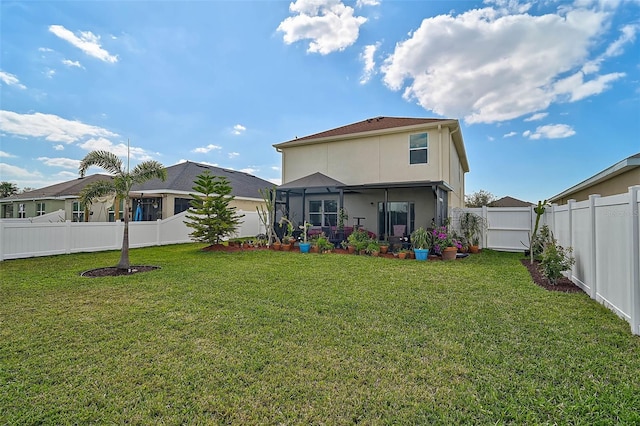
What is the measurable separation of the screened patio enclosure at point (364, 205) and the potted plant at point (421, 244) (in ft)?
7.58

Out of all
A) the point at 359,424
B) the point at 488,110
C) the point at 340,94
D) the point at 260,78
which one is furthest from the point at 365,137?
the point at 359,424

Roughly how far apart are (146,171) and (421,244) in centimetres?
870

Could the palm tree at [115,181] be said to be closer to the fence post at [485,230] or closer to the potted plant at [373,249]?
the potted plant at [373,249]

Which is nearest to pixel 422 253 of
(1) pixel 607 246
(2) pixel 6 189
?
(1) pixel 607 246

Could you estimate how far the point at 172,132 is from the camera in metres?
17.2

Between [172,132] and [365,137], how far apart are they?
1150 centimetres

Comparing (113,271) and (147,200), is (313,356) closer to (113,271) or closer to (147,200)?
(113,271)

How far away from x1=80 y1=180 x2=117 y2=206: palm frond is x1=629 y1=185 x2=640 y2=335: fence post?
10.5 m

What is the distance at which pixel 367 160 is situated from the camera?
1388 cm

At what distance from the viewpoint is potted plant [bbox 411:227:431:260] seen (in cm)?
937

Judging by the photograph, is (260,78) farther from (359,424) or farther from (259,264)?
(359,424)

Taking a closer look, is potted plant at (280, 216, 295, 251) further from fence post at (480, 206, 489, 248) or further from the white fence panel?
the white fence panel

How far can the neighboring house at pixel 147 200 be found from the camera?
1658 centimetres

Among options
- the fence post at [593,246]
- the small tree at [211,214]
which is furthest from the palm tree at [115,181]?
the fence post at [593,246]
